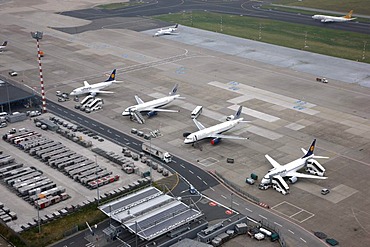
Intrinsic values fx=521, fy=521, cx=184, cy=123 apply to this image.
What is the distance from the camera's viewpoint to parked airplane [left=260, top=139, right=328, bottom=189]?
115 meters

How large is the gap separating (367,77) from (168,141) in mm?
89440

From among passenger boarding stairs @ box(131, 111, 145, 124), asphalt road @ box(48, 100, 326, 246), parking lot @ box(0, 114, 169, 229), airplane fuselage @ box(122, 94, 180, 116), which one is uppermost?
airplane fuselage @ box(122, 94, 180, 116)

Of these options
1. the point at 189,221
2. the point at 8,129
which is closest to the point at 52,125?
the point at 8,129

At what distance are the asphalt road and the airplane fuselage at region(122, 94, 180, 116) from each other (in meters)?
8.34

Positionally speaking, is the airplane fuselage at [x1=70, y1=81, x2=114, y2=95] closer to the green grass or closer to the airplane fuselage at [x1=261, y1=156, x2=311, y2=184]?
the green grass

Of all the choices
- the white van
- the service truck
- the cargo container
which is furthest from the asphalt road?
the white van

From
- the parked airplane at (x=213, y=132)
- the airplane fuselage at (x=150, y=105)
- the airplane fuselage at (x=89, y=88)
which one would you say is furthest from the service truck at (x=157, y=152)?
the airplane fuselage at (x=89, y=88)

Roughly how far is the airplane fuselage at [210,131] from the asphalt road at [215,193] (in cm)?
697

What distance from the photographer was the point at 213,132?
13662cm

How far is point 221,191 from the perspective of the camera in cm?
11425

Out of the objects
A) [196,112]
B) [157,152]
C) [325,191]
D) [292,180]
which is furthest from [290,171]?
[196,112]

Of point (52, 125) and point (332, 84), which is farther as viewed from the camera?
point (332, 84)

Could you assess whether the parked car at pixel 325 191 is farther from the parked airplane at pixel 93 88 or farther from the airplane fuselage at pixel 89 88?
the airplane fuselage at pixel 89 88

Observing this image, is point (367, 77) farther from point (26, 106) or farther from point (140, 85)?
point (26, 106)
